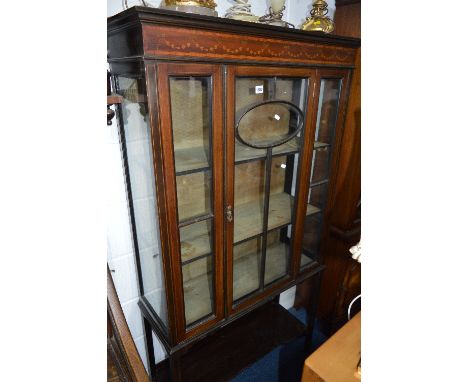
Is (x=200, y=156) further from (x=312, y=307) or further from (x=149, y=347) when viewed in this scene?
(x=312, y=307)

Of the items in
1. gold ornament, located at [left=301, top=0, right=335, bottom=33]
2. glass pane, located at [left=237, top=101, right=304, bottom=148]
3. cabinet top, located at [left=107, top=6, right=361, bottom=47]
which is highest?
gold ornament, located at [left=301, top=0, right=335, bottom=33]

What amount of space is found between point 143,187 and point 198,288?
1.65 feet

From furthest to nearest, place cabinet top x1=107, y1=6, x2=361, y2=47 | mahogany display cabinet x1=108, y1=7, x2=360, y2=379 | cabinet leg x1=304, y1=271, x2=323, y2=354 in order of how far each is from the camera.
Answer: cabinet leg x1=304, y1=271, x2=323, y2=354 < mahogany display cabinet x1=108, y1=7, x2=360, y2=379 < cabinet top x1=107, y1=6, x2=361, y2=47

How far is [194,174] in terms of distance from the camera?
100cm

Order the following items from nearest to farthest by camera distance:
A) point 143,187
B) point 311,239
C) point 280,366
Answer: point 143,187 < point 311,239 < point 280,366

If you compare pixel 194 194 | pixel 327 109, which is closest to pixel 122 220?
pixel 194 194

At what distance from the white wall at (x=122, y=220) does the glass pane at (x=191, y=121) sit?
0.99ft

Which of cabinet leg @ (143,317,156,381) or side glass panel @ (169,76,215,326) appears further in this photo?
cabinet leg @ (143,317,156,381)

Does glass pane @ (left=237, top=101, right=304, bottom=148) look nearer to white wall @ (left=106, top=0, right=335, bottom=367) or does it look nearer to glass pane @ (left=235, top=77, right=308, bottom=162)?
glass pane @ (left=235, top=77, right=308, bottom=162)

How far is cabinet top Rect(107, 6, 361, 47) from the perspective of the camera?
68 centimetres

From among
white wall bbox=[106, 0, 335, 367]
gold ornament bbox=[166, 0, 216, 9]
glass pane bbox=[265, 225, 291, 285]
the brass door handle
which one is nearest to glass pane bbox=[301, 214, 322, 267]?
glass pane bbox=[265, 225, 291, 285]

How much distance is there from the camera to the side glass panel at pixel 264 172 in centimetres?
104

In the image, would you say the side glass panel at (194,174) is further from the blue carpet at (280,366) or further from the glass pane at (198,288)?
the blue carpet at (280,366)

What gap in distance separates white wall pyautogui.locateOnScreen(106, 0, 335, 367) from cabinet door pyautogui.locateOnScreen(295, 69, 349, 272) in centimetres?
47
